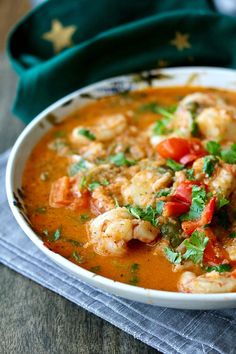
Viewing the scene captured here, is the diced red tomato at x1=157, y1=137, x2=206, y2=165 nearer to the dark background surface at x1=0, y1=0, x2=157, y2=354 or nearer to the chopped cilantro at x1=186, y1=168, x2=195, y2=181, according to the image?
the chopped cilantro at x1=186, y1=168, x2=195, y2=181

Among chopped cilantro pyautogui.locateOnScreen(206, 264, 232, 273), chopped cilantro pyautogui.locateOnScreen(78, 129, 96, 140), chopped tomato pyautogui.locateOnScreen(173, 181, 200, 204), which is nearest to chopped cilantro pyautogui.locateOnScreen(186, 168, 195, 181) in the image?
chopped tomato pyautogui.locateOnScreen(173, 181, 200, 204)

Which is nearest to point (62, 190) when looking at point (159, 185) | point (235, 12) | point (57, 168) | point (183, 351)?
point (57, 168)

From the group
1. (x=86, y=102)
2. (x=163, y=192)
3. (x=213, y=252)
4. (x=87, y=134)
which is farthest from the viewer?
(x=86, y=102)

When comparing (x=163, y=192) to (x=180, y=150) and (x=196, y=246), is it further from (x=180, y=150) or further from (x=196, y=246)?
(x=180, y=150)

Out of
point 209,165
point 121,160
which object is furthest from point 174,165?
point 121,160

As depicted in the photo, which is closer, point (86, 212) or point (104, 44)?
point (86, 212)

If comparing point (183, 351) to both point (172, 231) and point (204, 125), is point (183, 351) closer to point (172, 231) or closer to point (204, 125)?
point (172, 231)
